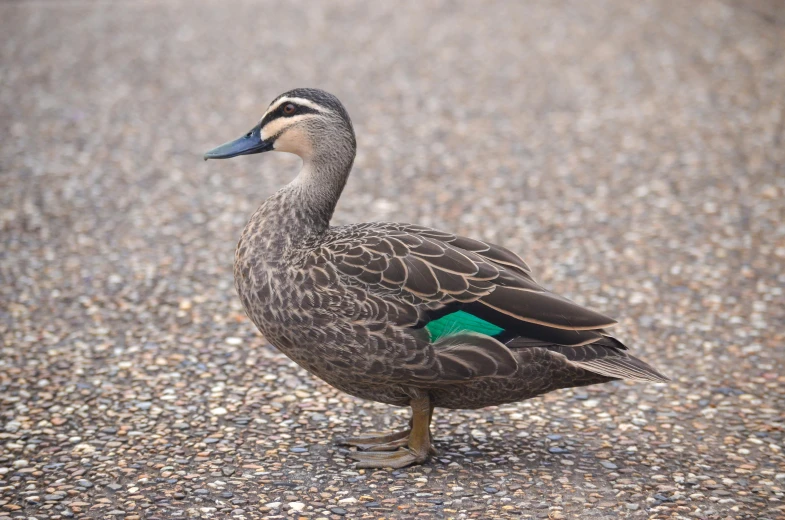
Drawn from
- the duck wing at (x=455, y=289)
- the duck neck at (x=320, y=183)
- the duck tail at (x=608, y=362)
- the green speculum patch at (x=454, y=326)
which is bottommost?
the duck tail at (x=608, y=362)

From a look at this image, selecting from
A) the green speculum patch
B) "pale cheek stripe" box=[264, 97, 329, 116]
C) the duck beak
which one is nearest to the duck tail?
the green speculum patch

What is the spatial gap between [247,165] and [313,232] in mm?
4919

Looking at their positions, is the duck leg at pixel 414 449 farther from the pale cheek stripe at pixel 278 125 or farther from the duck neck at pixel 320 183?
the pale cheek stripe at pixel 278 125

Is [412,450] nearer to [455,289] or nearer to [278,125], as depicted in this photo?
[455,289]

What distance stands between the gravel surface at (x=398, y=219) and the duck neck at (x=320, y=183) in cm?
122

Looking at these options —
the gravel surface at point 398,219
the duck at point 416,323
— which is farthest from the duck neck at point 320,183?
the gravel surface at point 398,219

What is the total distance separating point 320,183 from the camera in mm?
4715

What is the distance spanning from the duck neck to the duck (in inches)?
6.6

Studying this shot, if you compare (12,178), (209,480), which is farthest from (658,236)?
Answer: (12,178)

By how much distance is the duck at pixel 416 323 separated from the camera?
166 inches

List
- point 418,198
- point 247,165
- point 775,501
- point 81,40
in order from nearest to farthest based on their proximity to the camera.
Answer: point 775,501
point 418,198
point 247,165
point 81,40

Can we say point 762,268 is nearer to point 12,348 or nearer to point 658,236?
point 658,236

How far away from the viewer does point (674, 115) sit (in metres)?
10.2

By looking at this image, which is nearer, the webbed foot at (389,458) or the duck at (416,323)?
the duck at (416,323)
